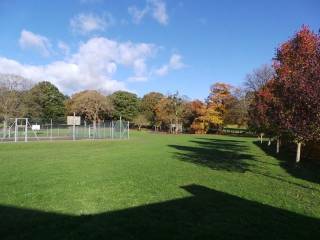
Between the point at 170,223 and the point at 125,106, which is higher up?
the point at 125,106

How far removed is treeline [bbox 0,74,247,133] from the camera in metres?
65.5

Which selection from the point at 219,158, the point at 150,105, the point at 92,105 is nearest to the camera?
the point at 219,158

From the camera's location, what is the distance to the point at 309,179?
14391 mm

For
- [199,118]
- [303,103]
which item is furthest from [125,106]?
[303,103]

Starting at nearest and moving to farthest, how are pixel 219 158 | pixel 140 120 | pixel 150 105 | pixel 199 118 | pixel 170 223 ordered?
pixel 170 223 < pixel 219 158 < pixel 199 118 < pixel 140 120 < pixel 150 105

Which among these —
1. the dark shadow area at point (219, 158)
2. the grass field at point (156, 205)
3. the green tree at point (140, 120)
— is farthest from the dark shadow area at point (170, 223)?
the green tree at point (140, 120)

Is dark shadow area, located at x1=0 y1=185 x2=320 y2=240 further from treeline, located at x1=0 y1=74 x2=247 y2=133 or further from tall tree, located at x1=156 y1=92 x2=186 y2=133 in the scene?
tall tree, located at x1=156 y1=92 x2=186 y2=133

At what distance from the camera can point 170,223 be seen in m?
7.52

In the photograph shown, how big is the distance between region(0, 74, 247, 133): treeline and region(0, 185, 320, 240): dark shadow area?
5075 centimetres

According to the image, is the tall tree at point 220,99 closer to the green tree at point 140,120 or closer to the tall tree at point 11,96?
the green tree at point 140,120

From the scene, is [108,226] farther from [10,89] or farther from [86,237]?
[10,89]

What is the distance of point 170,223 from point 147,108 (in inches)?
3486

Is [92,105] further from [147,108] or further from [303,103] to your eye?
[303,103]

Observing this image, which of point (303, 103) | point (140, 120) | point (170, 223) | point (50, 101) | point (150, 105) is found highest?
point (50, 101)
